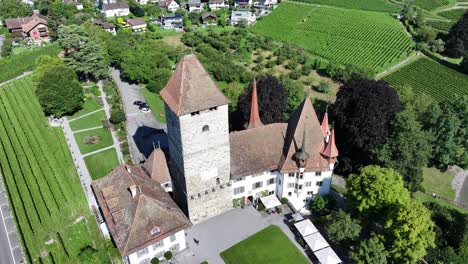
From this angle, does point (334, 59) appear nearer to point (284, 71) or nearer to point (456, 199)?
point (284, 71)

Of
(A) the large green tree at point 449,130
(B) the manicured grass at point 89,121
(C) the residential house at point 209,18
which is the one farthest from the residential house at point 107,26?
(A) the large green tree at point 449,130

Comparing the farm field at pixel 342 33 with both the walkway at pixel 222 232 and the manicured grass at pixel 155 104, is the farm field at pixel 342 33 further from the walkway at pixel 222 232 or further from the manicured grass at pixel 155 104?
the walkway at pixel 222 232

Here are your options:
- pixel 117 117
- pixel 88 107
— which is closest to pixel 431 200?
pixel 117 117

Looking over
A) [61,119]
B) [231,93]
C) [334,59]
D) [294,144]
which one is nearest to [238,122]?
[231,93]

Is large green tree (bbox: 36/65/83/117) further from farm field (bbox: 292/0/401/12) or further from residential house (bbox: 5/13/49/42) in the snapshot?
farm field (bbox: 292/0/401/12)

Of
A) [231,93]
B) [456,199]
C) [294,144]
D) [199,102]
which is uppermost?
[199,102]

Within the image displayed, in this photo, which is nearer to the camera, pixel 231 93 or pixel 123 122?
Answer: pixel 123 122

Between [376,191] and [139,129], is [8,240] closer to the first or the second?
[139,129]

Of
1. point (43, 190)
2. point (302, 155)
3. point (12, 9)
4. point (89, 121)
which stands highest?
point (302, 155)
